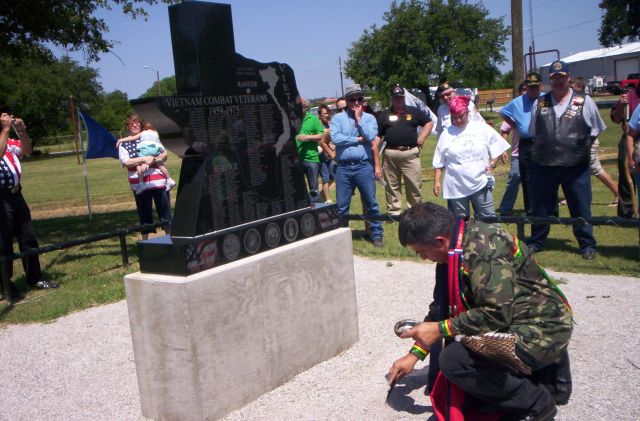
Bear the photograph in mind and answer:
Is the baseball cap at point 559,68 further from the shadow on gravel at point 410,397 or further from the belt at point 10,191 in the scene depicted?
the belt at point 10,191

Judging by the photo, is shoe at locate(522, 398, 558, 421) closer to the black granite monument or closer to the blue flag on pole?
the black granite monument

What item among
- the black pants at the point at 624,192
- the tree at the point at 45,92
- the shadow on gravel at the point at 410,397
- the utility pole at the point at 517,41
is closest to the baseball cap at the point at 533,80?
the black pants at the point at 624,192

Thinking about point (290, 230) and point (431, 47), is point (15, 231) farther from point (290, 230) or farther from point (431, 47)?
point (431, 47)

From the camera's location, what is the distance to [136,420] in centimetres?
425

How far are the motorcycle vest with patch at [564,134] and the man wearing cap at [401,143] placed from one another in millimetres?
2351

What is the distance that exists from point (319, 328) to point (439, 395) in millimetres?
1335

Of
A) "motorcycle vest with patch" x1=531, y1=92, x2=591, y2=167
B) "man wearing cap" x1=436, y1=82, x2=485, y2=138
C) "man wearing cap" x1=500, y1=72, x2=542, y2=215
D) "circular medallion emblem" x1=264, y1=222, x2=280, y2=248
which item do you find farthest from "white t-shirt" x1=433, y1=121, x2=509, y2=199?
"circular medallion emblem" x1=264, y1=222, x2=280, y2=248

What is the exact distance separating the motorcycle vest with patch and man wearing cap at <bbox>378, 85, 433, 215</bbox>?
7.71 feet

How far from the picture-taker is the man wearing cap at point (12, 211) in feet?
23.2

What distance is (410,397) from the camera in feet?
14.1

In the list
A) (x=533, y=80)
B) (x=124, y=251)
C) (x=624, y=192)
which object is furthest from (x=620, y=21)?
(x=124, y=251)

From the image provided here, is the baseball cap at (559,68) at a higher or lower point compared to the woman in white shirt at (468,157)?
higher

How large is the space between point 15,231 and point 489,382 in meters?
6.06

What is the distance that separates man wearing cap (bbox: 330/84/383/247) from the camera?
851 cm
